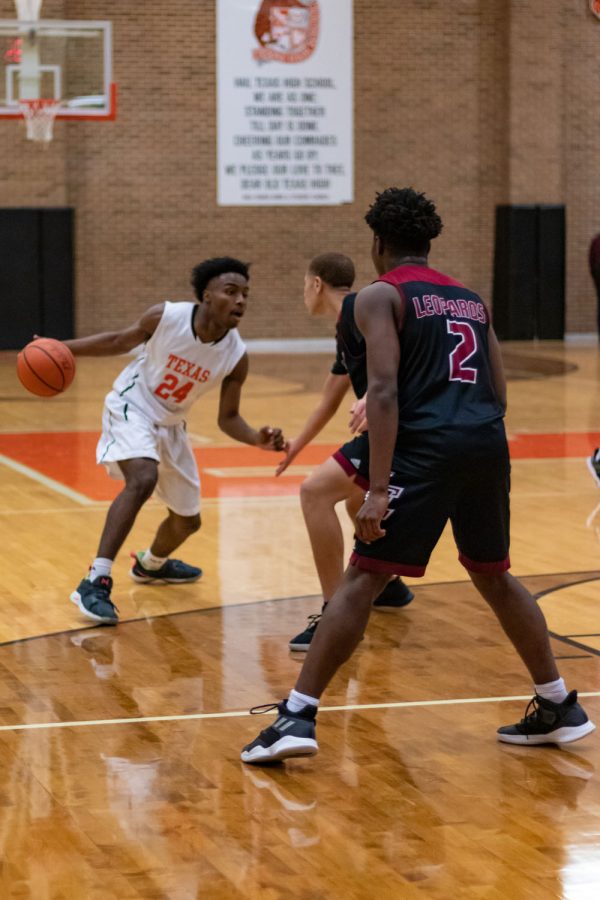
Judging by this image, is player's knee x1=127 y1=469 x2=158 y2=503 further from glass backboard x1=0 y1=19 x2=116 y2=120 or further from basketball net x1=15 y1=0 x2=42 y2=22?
basketball net x1=15 y1=0 x2=42 y2=22

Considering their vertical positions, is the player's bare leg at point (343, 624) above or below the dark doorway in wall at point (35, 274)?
below

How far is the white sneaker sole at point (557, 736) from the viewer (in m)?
4.64

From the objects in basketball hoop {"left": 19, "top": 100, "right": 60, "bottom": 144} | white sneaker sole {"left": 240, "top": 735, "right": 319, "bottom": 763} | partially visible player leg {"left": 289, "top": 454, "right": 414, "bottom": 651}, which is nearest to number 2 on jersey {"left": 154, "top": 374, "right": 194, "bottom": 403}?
partially visible player leg {"left": 289, "top": 454, "right": 414, "bottom": 651}

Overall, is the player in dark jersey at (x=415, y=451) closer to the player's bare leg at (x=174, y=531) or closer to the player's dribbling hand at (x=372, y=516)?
the player's dribbling hand at (x=372, y=516)

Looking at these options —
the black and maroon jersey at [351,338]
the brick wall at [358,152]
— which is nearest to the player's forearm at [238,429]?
the black and maroon jersey at [351,338]

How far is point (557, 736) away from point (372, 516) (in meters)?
1.00

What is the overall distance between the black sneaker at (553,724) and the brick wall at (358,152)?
1748 cm

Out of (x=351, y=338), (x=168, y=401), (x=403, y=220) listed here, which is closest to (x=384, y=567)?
(x=351, y=338)

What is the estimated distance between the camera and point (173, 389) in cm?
689

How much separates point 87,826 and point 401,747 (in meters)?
1.14

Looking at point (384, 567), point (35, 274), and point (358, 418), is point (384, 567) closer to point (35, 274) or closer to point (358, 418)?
point (358, 418)

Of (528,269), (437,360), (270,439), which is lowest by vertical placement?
(270,439)

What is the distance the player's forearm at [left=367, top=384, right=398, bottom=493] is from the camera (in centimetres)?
429

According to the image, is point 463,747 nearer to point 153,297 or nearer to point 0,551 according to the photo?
point 0,551
